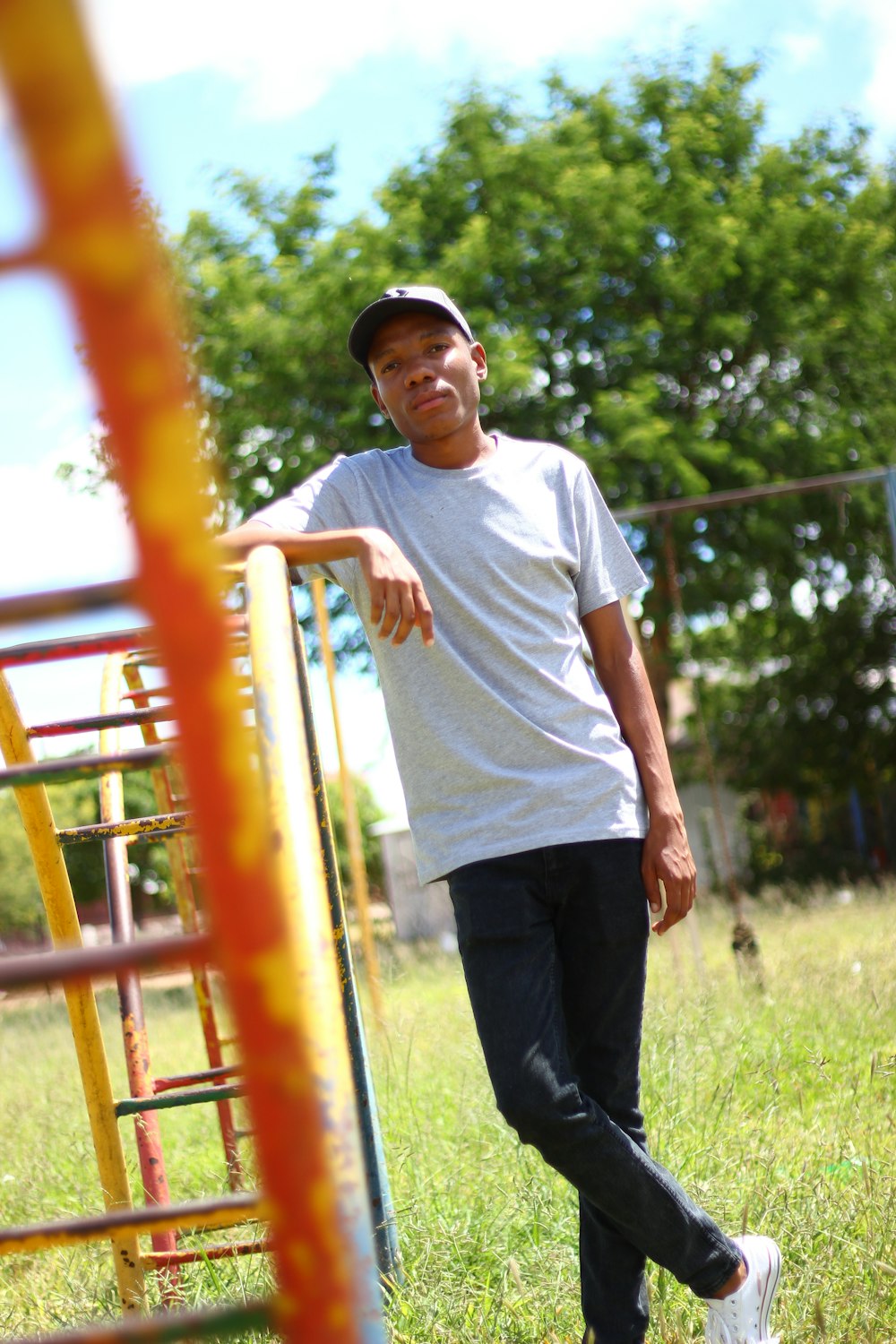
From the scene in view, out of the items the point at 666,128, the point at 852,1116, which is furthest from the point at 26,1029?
the point at 666,128

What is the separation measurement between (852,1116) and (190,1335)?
10.0ft

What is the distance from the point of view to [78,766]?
1328mm

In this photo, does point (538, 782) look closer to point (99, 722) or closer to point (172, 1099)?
point (99, 722)

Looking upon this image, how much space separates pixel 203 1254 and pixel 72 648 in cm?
165

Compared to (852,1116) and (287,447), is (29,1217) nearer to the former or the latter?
(852,1116)

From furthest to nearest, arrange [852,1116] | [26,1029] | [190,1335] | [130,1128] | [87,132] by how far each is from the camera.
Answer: [26,1029], [130,1128], [852,1116], [190,1335], [87,132]

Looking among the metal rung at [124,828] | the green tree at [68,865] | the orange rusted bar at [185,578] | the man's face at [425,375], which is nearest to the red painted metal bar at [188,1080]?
the metal rung at [124,828]

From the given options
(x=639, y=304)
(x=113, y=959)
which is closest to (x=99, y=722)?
(x=113, y=959)

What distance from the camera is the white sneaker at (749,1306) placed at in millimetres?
2260

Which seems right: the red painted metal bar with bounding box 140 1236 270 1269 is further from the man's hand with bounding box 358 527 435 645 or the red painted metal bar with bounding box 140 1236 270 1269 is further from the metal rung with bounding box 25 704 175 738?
the man's hand with bounding box 358 527 435 645

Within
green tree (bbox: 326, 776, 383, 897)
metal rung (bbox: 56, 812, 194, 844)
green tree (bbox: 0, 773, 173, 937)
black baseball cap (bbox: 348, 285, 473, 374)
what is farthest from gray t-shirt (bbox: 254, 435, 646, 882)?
green tree (bbox: 0, 773, 173, 937)

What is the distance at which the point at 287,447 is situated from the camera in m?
14.7

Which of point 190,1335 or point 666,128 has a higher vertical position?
point 666,128

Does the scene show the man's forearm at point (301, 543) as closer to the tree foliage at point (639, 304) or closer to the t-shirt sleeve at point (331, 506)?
the t-shirt sleeve at point (331, 506)
